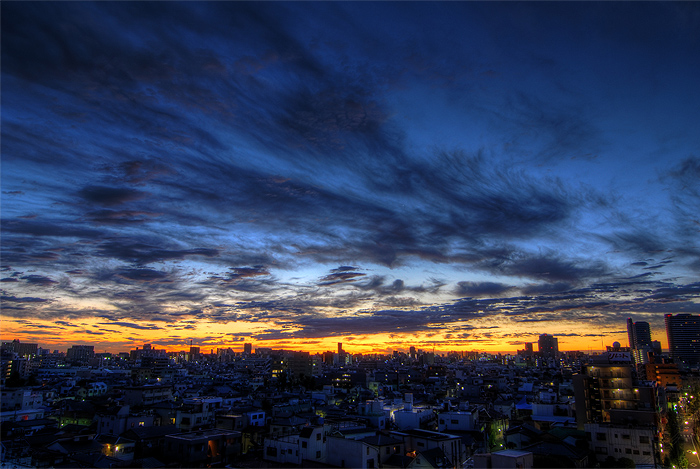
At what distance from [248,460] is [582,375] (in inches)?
1459

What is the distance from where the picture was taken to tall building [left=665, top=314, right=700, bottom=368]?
186 metres

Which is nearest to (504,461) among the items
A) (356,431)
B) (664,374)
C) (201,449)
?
(356,431)

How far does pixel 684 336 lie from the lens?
619 ft

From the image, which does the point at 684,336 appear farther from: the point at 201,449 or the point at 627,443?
the point at 201,449

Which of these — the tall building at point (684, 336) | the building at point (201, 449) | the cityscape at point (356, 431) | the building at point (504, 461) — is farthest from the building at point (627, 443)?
the tall building at point (684, 336)

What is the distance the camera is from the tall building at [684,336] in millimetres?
185625

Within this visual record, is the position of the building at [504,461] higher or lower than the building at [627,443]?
higher

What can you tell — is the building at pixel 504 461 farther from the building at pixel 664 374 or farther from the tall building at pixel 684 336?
the tall building at pixel 684 336

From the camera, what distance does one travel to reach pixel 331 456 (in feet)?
91.9

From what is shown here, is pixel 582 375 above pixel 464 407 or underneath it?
above

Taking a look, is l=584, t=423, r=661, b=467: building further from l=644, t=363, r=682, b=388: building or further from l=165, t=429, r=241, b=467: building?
l=644, t=363, r=682, b=388: building

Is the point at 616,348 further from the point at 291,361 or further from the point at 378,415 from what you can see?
the point at 291,361

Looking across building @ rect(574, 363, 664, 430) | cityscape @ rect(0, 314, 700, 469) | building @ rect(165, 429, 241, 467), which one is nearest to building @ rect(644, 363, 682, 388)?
cityscape @ rect(0, 314, 700, 469)

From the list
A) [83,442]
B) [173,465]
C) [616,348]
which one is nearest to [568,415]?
[173,465]
